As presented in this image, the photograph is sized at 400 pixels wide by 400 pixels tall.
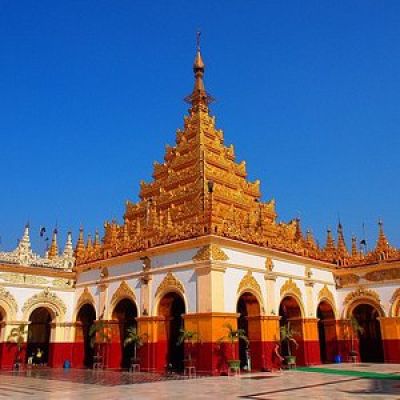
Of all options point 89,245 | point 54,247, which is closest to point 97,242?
point 89,245

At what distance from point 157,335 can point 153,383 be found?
16.4ft

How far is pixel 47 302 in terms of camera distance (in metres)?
25.9

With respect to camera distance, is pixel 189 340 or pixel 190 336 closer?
pixel 190 336

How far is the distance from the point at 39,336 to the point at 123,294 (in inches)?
392

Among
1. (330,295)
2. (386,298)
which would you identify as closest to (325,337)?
(330,295)

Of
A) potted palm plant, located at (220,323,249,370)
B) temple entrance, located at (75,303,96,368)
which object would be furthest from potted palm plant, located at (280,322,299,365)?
temple entrance, located at (75,303,96,368)

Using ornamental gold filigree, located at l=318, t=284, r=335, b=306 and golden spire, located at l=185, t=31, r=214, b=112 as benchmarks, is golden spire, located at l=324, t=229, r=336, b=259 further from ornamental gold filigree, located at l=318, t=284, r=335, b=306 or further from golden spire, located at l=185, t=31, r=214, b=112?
golden spire, located at l=185, t=31, r=214, b=112

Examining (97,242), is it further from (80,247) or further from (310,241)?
(310,241)

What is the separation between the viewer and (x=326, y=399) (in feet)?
39.9

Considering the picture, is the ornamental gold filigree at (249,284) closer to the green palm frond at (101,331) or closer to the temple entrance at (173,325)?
the temple entrance at (173,325)

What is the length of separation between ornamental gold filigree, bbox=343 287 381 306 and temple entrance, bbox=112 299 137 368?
11.5 metres

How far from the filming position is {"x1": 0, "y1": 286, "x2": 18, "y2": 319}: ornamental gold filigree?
956 inches

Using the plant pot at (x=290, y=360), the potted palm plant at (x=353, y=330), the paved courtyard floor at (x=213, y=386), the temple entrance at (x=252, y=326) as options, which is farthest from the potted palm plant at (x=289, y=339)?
the potted palm plant at (x=353, y=330)

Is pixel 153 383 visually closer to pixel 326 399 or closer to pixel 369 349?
pixel 326 399
